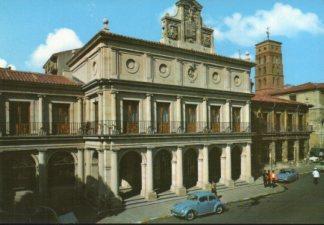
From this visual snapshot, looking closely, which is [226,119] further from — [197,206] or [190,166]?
[197,206]

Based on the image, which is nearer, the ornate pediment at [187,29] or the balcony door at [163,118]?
the balcony door at [163,118]

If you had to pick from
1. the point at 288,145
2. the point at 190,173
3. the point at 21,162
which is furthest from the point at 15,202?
the point at 288,145

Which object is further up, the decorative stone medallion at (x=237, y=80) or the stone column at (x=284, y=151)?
the decorative stone medallion at (x=237, y=80)

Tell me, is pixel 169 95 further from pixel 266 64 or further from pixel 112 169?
pixel 266 64

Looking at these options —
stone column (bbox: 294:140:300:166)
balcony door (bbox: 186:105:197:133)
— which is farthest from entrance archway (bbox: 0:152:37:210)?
stone column (bbox: 294:140:300:166)

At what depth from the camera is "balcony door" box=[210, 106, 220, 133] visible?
30052 mm

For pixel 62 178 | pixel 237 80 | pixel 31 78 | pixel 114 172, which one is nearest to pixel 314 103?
pixel 237 80

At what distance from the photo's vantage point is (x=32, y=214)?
67.1 ft

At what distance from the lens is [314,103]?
49625mm

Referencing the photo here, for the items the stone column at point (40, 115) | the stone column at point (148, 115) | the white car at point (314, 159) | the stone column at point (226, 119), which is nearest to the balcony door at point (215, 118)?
the stone column at point (226, 119)

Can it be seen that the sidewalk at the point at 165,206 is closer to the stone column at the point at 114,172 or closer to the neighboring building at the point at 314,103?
the stone column at the point at 114,172

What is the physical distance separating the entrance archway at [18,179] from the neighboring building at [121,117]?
72mm

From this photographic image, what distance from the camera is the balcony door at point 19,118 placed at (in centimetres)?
2400

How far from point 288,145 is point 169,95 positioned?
24.5 metres
